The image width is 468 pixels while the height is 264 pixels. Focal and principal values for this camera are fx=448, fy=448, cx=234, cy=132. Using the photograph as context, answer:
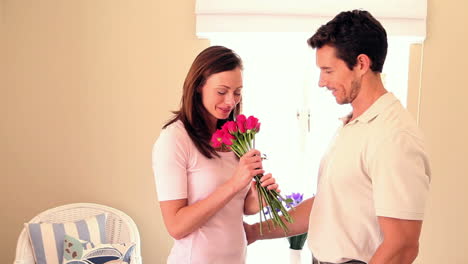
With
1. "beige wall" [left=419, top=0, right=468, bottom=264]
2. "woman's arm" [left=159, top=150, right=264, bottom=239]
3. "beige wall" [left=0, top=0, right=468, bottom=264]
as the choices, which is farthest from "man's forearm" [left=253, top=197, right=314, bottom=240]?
"beige wall" [left=419, top=0, right=468, bottom=264]

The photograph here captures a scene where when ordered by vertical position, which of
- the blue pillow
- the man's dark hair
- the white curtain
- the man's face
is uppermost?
the white curtain

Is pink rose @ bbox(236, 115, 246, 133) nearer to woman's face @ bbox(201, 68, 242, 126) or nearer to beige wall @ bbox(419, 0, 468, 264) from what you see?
woman's face @ bbox(201, 68, 242, 126)

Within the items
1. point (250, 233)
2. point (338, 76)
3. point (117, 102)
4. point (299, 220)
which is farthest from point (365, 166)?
point (117, 102)

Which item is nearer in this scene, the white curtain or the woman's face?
the woman's face

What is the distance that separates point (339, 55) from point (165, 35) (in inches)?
63.1

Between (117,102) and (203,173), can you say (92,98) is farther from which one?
(203,173)

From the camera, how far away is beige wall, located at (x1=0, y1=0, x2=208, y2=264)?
281 centimetres

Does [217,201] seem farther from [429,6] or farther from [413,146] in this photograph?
[429,6]

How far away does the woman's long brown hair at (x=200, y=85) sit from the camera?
5.05ft

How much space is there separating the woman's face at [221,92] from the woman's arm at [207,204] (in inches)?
9.7

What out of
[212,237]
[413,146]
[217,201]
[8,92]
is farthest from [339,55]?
[8,92]

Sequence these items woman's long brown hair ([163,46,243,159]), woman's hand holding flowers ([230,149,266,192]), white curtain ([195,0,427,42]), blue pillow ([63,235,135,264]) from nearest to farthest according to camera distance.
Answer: woman's hand holding flowers ([230,149,266,192])
woman's long brown hair ([163,46,243,159])
blue pillow ([63,235,135,264])
white curtain ([195,0,427,42])

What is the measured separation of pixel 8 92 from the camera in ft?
9.37

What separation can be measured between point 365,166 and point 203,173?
53 cm
